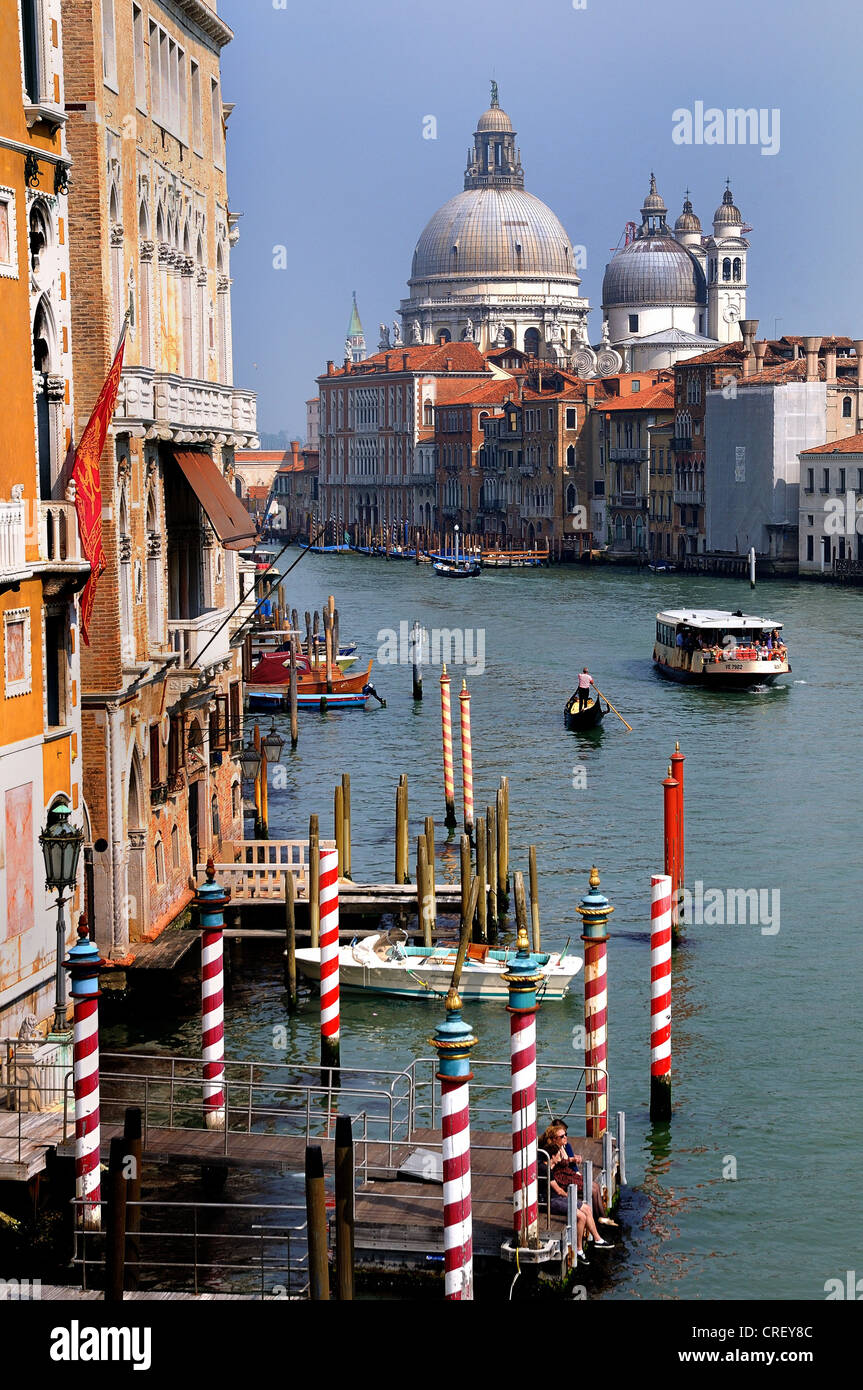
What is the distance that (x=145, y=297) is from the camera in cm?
1474

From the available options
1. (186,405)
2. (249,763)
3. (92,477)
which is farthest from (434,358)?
(92,477)

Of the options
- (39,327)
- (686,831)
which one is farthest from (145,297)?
(686,831)

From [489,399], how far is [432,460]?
6.77 meters

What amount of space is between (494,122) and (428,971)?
11470 cm

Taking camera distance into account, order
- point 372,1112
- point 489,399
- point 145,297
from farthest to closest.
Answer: point 489,399, point 145,297, point 372,1112

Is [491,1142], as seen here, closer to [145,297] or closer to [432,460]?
[145,297]

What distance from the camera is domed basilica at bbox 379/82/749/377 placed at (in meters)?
110

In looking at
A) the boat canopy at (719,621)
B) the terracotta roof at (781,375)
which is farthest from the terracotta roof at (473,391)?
the boat canopy at (719,621)

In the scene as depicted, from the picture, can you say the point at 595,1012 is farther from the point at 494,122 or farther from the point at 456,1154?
the point at 494,122

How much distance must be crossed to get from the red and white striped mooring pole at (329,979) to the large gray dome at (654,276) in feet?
323

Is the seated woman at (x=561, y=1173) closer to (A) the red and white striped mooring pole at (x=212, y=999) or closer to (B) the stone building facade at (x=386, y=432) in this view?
(A) the red and white striped mooring pole at (x=212, y=999)

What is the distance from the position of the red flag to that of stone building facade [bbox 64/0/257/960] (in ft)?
1.84

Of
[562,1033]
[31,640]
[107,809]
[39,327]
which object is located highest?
[39,327]

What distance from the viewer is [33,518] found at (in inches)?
447
